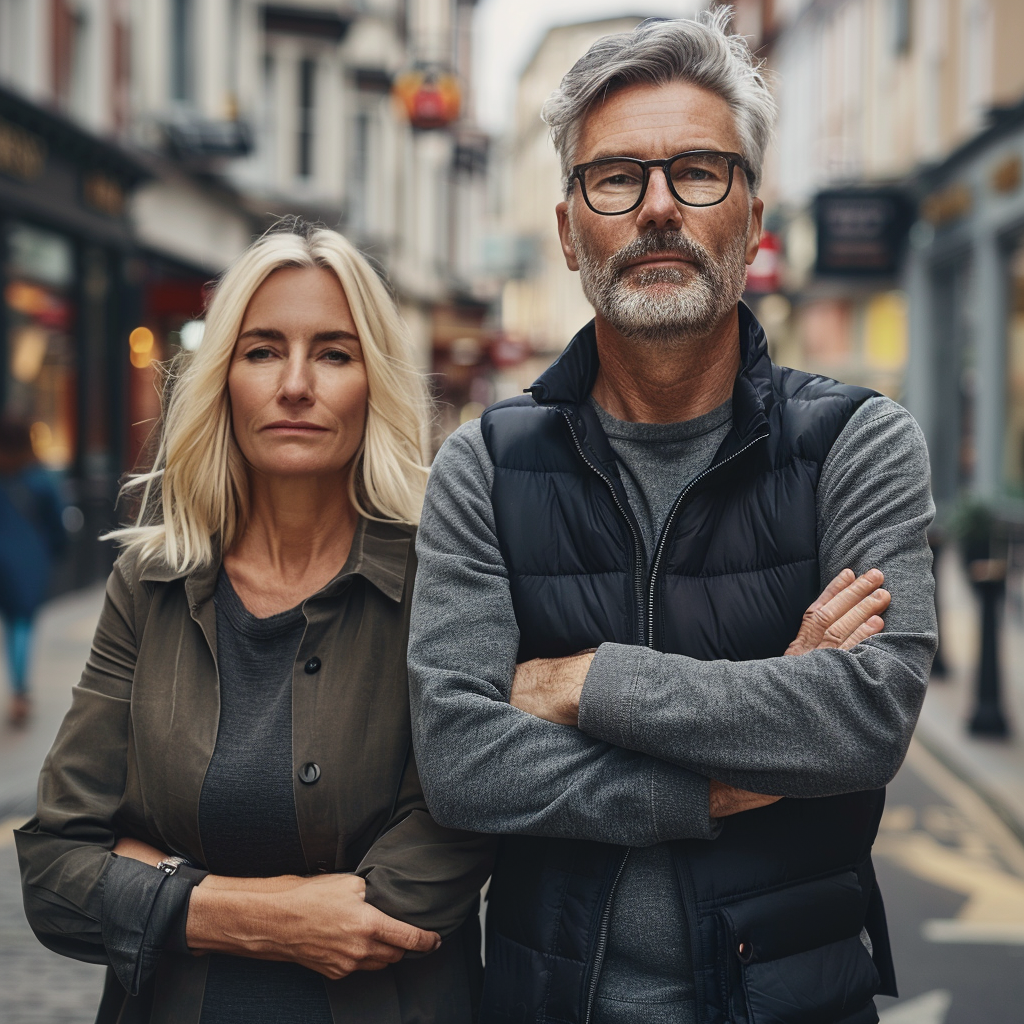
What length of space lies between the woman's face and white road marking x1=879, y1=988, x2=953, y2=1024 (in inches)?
112

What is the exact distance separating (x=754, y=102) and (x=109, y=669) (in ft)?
5.01

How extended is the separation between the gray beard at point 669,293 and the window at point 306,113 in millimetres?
23928

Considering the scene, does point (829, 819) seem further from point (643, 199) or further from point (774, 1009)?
point (643, 199)

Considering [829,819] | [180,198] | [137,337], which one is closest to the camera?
[829,819]

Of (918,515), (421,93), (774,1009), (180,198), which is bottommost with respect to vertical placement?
(774,1009)

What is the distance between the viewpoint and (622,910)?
6.93 ft

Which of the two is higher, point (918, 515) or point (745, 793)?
point (918, 515)

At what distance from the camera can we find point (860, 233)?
21562mm

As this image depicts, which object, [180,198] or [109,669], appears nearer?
[109,669]

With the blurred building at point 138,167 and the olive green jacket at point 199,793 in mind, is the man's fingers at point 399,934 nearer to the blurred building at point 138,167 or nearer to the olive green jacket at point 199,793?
the olive green jacket at point 199,793

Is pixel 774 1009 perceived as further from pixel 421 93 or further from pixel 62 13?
pixel 421 93

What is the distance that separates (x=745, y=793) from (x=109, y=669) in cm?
115

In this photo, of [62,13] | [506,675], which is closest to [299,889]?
[506,675]

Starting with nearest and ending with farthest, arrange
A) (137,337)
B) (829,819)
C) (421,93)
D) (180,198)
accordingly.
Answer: (829,819) → (137,337) → (180,198) → (421,93)
